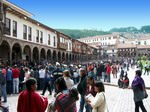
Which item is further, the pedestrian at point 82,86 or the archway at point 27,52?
the archway at point 27,52

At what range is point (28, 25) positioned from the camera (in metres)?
27.7

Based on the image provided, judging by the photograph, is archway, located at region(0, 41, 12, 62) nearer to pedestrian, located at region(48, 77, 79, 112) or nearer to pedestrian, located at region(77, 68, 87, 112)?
pedestrian, located at region(77, 68, 87, 112)

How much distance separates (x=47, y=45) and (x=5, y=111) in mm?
30668

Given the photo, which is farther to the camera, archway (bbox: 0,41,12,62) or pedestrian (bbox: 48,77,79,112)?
archway (bbox: 0,41,12,62)

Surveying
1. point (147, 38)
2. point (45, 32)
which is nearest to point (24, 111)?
point (45, 32)

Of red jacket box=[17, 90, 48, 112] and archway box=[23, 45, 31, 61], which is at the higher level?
archway box=[23, 45, 31, 61]

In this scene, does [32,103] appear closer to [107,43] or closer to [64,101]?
[64,101]

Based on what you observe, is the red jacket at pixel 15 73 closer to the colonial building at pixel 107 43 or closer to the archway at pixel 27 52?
the archway at pixel 27 52

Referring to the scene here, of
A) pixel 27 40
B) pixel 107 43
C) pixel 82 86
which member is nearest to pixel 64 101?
pixel 82 86

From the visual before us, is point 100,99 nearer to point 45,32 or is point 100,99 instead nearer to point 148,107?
point 148,107

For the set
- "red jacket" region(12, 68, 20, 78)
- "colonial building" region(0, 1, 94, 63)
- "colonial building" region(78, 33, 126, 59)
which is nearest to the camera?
"red jacket" region(12, 68, 20, 78)

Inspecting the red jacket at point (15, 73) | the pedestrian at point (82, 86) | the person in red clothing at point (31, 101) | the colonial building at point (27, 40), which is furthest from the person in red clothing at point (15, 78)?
→ the person in red clothing at point (31, 101)

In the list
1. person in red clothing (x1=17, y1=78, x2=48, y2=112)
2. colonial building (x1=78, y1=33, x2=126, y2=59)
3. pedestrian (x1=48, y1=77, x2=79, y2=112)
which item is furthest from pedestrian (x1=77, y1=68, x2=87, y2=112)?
colonial building (x1=78, y1=33, x2=126, y2=59)

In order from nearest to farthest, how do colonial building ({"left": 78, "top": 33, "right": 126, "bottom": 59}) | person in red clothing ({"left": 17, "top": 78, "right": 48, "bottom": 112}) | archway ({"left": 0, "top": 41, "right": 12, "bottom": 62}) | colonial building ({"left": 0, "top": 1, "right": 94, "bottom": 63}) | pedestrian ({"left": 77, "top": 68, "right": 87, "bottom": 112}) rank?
person in red clothing ({"left": 17, "top": 78, "right": 48, "bottom": 112}) → pedestrian ({"left": 77, "top": 68, "right": 87, "bottom": 112}) → colonial building ({"left": 0, "top": 1, "right": 94, "bottom": 63}) → archway ({"left": 0, "top": 41, "right": 12, "bottom": 62}) → colonial building ({"left": 78, "top": 33, "right": 126, "bottom": 59})
